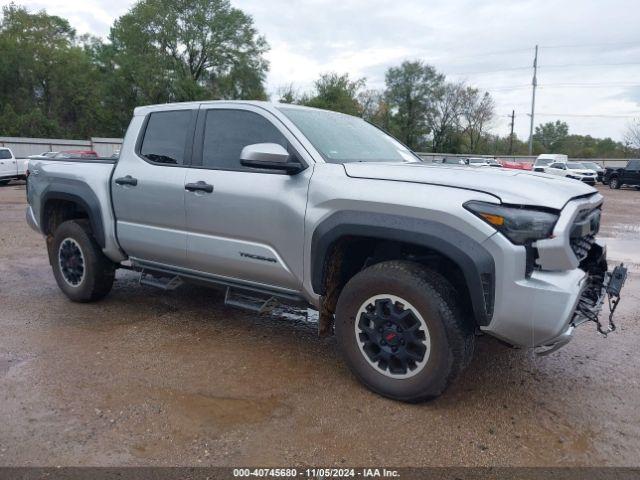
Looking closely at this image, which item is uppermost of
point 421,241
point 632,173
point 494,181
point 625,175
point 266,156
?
point 266,156

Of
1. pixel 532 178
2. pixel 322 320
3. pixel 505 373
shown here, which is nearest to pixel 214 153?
pixel 322 320

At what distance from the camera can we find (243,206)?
4.04 meters

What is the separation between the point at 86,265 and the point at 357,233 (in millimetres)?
3082

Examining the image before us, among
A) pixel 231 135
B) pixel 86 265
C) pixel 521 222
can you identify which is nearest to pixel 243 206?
pixel 231 135

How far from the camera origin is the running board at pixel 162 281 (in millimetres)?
4852

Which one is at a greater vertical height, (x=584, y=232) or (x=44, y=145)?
(x=44, y=145)

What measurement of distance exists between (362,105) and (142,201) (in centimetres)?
5961

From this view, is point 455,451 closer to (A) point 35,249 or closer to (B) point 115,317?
(B) point 115,317

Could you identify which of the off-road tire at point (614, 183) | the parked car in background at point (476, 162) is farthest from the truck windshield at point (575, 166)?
the parked car in background at point (476, 162)

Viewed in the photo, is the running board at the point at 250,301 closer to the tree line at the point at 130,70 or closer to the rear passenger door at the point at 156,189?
the rear passenger door at the point at 156,189

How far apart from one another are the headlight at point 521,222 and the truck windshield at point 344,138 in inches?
50.6

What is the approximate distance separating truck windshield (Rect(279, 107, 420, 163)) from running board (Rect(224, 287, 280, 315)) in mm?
1153

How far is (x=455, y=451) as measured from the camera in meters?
3.00

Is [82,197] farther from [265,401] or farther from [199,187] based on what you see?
[265,401]
